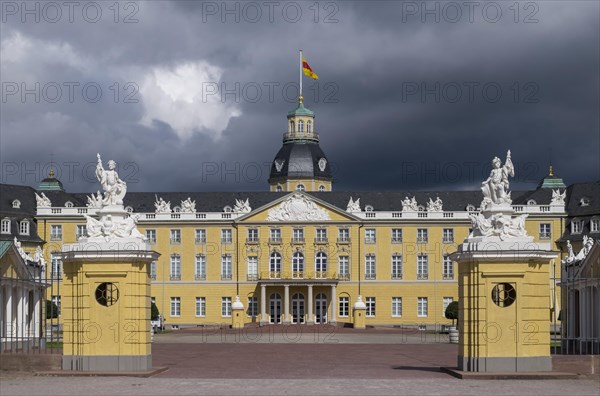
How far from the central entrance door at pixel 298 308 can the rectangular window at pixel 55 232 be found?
20119 mm

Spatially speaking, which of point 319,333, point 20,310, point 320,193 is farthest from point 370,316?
point 20,310

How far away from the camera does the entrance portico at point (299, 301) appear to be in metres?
90.2

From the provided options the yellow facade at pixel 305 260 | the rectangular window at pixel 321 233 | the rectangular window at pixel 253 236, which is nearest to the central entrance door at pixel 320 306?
the yellow facade at pixel 305 260

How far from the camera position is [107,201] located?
31.7 metres

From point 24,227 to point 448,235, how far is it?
A: 3488 cm

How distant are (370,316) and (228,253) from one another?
12.9 metres

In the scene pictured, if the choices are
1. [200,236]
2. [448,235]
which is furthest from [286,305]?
[448,235]

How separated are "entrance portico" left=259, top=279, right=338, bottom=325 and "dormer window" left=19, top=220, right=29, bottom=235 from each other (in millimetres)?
19637

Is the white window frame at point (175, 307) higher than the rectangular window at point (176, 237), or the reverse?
the rectangular window at point (176, 237)

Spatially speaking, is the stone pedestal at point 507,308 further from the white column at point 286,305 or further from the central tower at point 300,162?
the central tower at point 300,162

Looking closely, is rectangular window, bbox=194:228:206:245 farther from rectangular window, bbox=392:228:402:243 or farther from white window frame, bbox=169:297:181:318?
rectangular window, bbox=392:228:402:243

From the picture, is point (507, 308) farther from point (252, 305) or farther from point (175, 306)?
point (175, 306)

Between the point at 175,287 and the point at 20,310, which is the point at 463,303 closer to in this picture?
the point at 20,310

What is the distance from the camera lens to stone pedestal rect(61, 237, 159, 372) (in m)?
30.5
